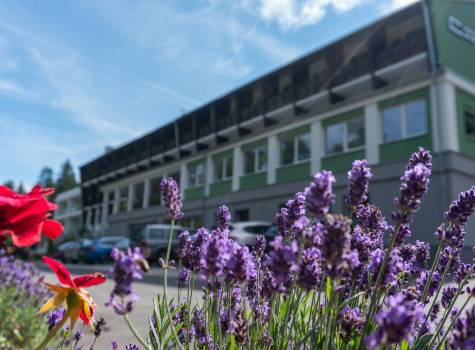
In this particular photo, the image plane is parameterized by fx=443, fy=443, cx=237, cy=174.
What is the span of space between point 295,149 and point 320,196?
2193 centimetres

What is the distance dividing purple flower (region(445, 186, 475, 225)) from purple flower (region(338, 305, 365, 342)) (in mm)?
577

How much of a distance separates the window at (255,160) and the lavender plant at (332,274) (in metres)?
22.3

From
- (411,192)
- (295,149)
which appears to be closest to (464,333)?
(411,192)

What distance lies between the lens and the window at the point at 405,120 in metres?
17.4

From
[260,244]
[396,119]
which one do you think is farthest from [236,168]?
[260,244]

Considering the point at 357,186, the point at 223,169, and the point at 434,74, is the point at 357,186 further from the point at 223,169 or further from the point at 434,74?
the point at 223,169

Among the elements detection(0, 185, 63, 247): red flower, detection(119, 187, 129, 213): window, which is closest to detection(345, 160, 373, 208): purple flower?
detection(0, 185, 63, 247): red flower

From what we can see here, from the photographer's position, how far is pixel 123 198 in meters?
43.3

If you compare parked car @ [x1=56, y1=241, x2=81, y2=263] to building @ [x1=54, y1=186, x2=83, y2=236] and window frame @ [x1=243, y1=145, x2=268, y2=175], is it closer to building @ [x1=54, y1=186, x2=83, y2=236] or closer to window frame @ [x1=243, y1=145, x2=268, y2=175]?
window frame @ [x1=243, y1=145, x2=268, y2=175]

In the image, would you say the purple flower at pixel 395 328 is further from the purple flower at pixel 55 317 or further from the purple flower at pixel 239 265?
the purple flower at pixel 55 317

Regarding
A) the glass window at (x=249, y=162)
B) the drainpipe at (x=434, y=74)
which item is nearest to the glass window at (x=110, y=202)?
the glass window at (x=249, y=162)

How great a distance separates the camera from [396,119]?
59.8 feet

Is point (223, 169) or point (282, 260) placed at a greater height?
point (223, 169)

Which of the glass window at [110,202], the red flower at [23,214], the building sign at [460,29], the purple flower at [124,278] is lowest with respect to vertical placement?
the purple flower at [124,278]
